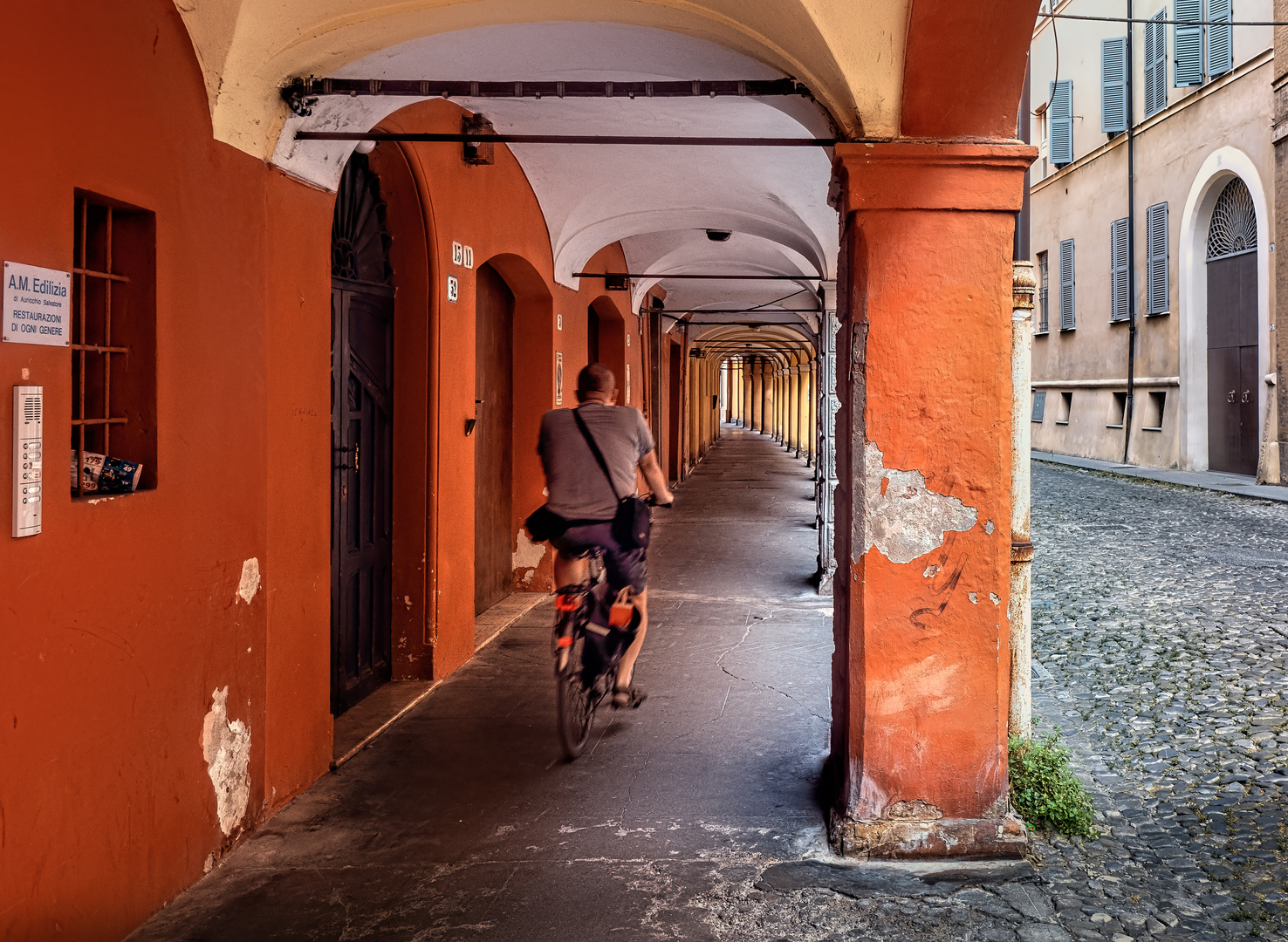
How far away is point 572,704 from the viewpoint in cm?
486

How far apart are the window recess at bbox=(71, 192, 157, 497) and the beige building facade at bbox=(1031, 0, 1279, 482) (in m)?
14.8

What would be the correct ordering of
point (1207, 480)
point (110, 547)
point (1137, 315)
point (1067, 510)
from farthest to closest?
point (1137, 315) < point (1207, 480) < point (1067, 510) < point (110, 547)

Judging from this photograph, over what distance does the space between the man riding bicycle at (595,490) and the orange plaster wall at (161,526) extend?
105 cm

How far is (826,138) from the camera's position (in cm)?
426

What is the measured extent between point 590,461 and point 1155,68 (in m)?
20.7

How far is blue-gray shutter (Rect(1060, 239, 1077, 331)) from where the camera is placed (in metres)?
25.6

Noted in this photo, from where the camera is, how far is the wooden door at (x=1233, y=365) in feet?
60.6

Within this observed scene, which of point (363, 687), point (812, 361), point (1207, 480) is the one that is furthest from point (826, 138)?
point (812, 361)

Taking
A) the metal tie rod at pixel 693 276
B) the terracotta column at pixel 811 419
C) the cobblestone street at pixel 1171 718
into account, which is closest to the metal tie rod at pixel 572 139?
the cobblestone street at pixel 1171 718

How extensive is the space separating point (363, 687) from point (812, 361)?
21.4 meters

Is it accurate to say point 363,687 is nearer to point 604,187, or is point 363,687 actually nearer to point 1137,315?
point 604,187

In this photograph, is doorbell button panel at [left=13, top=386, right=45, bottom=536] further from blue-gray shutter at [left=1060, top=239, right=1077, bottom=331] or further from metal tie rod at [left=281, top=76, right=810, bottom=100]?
blue-gray shutter at [left=1060, top=239, right=1077, bottom=331]

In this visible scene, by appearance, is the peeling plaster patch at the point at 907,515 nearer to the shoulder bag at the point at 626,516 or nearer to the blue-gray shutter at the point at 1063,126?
the shoulder bag at the point at 626,516

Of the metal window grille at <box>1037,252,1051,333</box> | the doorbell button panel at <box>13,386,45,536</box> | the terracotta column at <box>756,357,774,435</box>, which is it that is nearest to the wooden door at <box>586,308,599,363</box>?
the doorbell button panel at <box>13,386,45,536</box>
